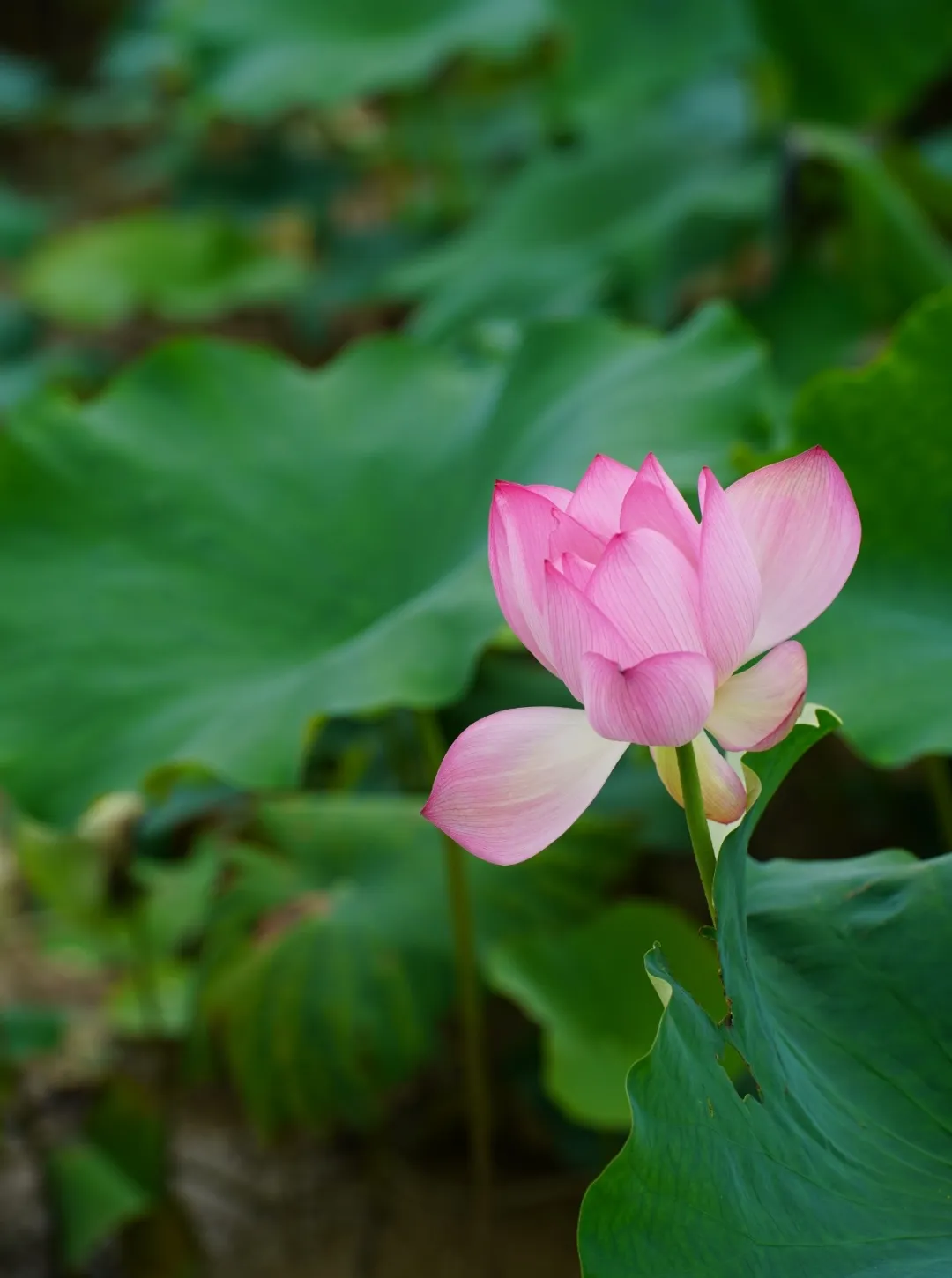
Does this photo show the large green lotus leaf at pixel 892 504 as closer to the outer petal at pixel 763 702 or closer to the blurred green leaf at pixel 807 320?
the outer petal at pixel 763 702

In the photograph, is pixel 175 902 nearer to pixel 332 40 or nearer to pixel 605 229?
pixel 605 229

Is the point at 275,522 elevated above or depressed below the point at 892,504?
above

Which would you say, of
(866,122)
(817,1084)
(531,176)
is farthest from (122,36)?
(817,1084)

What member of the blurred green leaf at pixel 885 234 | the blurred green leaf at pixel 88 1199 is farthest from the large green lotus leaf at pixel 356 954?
the blurred green leaf at pixel 885 234

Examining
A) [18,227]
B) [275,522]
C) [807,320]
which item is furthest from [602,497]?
[18,227]

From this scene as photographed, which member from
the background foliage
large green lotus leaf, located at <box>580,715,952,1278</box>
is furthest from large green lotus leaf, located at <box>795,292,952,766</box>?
large green lotus leaf, located at <box>580,715,952,1278</box>

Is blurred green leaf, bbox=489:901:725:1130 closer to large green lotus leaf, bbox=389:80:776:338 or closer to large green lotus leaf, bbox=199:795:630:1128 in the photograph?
large green lotus leaf, bbox=199:795:630:1128
